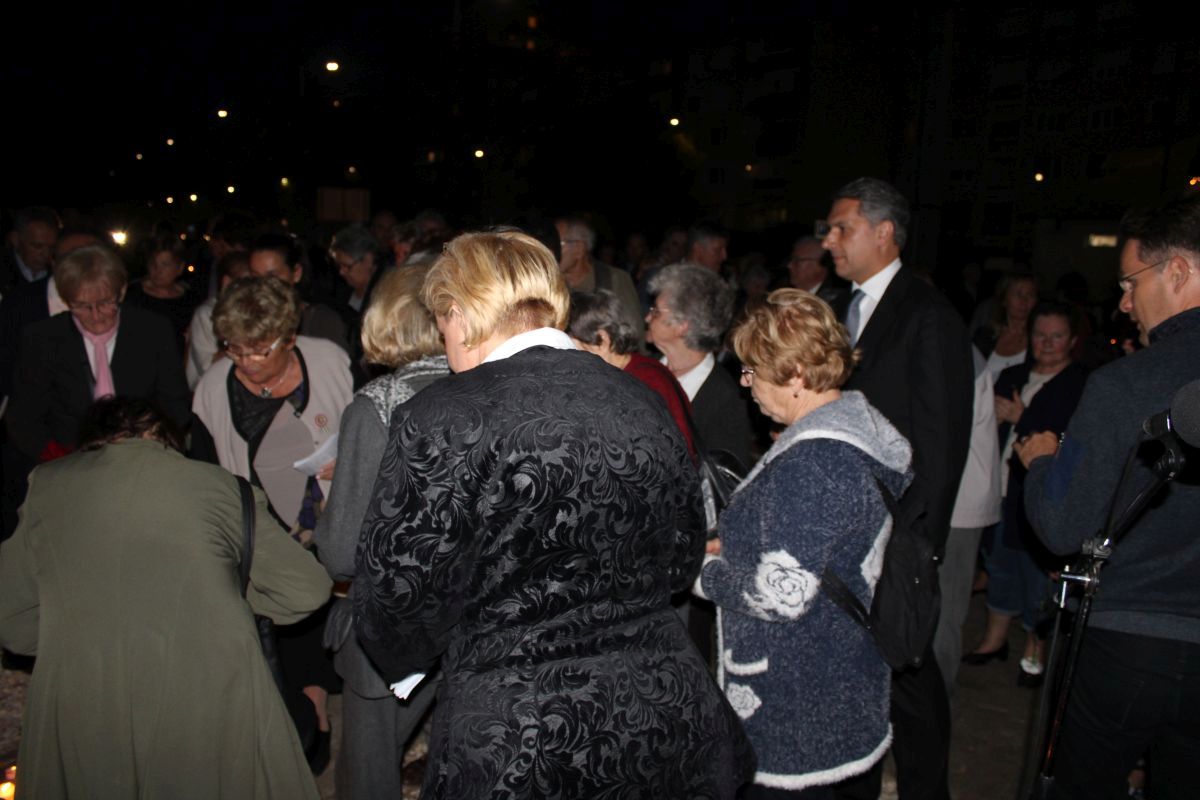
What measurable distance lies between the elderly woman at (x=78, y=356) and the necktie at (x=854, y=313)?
3.51 m

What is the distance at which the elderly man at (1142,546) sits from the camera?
94.1 inches

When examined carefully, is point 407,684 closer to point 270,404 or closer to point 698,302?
point 270,404

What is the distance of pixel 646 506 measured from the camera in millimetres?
1908

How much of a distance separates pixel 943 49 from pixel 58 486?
7725 mm

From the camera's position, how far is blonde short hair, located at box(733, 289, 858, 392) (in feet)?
8.74

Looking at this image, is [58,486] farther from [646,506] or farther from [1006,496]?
[1006,496]

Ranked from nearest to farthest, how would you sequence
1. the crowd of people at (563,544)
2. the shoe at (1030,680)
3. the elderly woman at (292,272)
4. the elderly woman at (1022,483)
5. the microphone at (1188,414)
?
the microphone at (1188,414)
the crowd of people at (563,544)
the elderly woman at (1022,483)
the shoe at (1030,680)
the elderly woman at (292,272)

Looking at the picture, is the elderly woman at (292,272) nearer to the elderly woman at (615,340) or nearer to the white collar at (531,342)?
the elderly woman at (615,340)

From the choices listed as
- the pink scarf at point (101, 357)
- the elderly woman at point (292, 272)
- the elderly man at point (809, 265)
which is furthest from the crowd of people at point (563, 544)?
the elderly man at point (809, 265)

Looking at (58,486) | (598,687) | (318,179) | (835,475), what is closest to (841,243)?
(835,475)

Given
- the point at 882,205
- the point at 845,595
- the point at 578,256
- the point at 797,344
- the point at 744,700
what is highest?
the point at 882,205

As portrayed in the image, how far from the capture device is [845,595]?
8.38 ft

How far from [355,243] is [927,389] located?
15.2 ft

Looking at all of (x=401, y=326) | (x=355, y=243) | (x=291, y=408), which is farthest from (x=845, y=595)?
(x=355, y=243)
